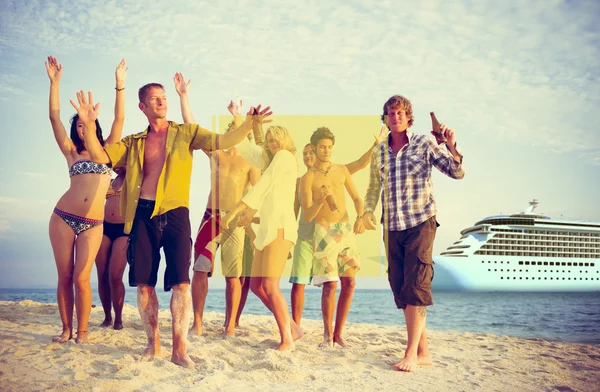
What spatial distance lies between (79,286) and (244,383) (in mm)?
2018

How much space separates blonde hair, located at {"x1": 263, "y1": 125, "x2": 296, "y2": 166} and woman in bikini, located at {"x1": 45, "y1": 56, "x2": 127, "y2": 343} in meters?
1.37

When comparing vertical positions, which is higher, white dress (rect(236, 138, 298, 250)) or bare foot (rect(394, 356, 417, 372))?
white dress (rect(236, 138, 298, 250))

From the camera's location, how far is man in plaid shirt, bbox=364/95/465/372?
3.91m

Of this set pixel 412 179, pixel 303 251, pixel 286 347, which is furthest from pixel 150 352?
pixel 412 179

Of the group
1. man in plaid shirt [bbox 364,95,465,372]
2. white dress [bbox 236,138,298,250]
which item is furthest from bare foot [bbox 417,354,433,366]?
white dress [bbox 236,138,298,250]

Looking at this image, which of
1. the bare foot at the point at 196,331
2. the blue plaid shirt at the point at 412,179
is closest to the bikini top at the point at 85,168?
the bare foot at the point at 196,331

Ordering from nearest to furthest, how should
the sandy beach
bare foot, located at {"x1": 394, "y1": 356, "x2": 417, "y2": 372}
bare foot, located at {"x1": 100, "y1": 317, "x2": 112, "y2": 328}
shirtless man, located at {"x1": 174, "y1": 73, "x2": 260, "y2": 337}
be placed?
1. the sandy beach
2. bare foot, located at {"x1": 394, "y1": 356, "x2": 417, "y2": 372}
3. shirtless man, located at {"x1": 174, "y1": 73, "x2": 260, "y2": 337}
4. bare foot, located at {"x1": 100, "y1": 317, "x2": 112, "y2": 328}

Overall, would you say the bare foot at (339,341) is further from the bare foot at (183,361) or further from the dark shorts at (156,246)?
the dark shorts at (156,246)

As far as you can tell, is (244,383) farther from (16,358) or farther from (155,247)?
(16,358)

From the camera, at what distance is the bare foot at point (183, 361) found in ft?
11.7

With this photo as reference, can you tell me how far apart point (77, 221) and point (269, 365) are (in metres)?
2.22

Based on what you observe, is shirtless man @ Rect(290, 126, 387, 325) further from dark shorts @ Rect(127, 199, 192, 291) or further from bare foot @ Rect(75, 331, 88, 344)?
bare foot @ Rect(75, 331, 88, 344)

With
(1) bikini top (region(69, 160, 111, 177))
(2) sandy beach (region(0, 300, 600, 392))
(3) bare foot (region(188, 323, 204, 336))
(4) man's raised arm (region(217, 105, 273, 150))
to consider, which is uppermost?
(4) man's raised arm (region(217, 105, 273, 150))

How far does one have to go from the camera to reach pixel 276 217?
14.1 feet
